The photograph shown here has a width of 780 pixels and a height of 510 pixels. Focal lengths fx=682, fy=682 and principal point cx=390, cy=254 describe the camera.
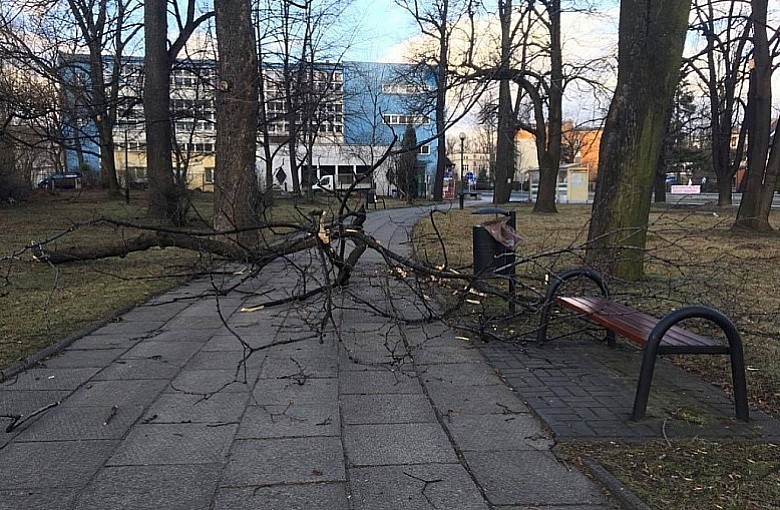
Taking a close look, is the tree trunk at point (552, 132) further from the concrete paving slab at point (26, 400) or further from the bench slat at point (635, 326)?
the concrete paving slab at point (26, 400)

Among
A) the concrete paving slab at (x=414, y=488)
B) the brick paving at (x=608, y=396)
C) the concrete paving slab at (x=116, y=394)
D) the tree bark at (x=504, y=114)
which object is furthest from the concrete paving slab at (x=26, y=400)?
the tree bark at (x=504, y=114)

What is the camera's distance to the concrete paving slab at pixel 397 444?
3.69 meters

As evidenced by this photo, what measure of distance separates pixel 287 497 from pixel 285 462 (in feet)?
1.34

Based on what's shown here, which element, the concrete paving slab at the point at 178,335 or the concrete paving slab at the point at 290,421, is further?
the concrete paving slab at the point at 178,335

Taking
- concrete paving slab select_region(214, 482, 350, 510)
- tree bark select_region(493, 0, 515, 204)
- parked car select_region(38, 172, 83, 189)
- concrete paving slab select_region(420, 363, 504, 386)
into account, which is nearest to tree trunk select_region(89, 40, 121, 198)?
tree bark select_region(493, 0, 515, 204)

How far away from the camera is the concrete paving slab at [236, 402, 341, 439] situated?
4.05 metres

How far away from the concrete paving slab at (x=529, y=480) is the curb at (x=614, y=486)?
0.07 m

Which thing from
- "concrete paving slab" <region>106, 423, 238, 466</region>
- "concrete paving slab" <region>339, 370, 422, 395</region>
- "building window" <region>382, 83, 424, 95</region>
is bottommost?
"concrete paving slab" <region>339, 370, 422, 395</region>

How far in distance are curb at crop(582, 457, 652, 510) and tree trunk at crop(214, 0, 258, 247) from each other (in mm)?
9423

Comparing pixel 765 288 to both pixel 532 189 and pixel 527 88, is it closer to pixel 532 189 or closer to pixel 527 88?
pixel 527 88

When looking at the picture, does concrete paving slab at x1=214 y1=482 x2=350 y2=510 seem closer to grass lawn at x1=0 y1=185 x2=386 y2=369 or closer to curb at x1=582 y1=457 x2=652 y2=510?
curb at x1=582 y1=457 x2=652 y2=510

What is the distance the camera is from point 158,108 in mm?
18172

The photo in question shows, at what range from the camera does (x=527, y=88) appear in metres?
26.0

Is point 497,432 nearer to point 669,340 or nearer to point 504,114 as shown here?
point 669,340
